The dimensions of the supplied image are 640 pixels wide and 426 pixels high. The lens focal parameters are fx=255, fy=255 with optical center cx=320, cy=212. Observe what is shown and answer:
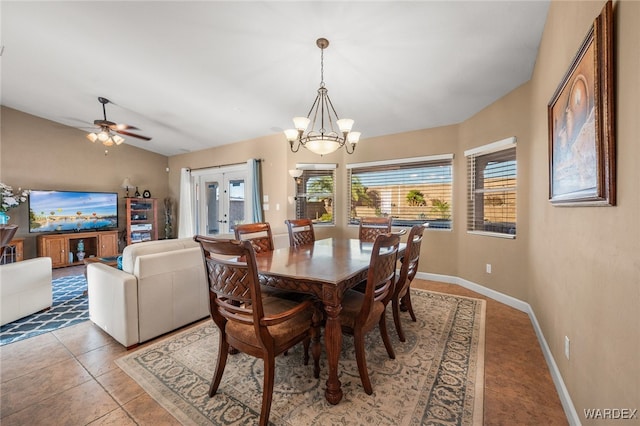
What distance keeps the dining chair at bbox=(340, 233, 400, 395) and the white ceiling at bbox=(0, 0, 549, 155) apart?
6.28 feet

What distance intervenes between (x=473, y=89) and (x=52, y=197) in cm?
770

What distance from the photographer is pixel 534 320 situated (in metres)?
2.56

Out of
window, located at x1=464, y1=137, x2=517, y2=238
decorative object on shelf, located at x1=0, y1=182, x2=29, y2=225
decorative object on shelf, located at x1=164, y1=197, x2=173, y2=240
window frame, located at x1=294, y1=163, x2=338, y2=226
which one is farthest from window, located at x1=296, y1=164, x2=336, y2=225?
decorative object on shelf, located at x1=0, y1=182, x2=29, y2=225

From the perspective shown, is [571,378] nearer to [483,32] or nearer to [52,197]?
[483,32]

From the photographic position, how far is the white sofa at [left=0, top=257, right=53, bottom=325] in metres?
2.59

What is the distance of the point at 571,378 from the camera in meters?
1.48

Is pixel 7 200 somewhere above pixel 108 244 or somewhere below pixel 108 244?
above

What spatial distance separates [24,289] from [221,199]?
3.71 metres

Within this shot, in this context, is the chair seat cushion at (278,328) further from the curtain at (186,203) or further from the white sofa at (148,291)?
the curtain at (186,203)

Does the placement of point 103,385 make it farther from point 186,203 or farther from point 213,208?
point 186,203

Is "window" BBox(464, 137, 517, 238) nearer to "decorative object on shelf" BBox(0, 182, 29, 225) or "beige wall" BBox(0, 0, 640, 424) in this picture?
"beige wall" BBox(0, 0, 640, 424)

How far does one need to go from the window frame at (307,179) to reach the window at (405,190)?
33cm

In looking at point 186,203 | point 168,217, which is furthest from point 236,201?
point 168,217

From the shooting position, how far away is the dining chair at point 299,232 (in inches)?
120
